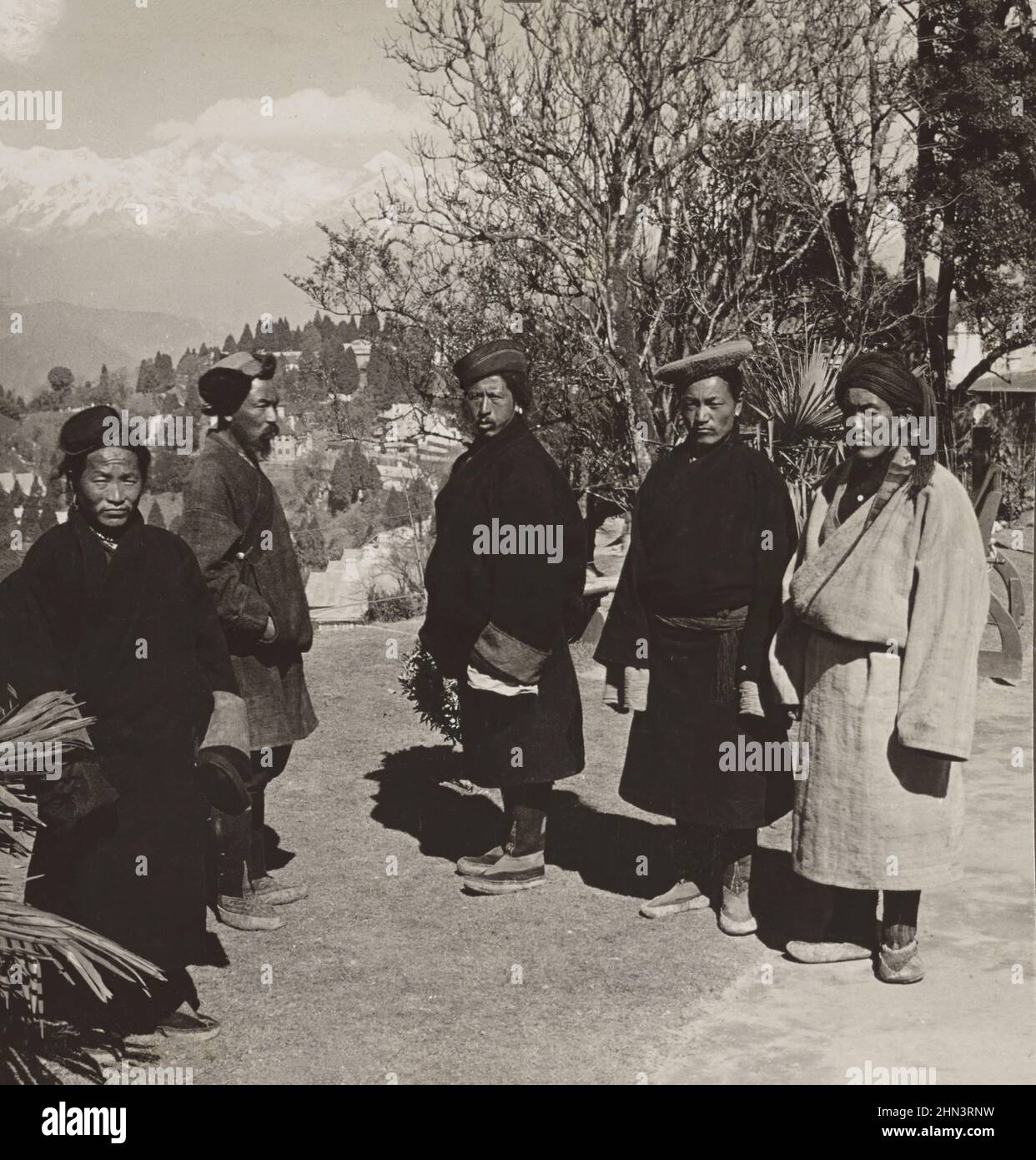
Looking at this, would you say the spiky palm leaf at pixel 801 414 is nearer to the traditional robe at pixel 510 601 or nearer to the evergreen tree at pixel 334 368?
the evergreen tree at pixel 334 368

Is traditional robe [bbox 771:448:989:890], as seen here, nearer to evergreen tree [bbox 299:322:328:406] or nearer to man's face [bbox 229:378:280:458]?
man's face [bbox 229:378:280:458]

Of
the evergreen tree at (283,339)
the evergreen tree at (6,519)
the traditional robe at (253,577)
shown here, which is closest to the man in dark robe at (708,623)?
the traditional robe at (253,577)

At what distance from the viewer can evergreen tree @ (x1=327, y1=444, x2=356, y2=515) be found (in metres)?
18.6

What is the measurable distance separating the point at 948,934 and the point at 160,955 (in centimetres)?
254

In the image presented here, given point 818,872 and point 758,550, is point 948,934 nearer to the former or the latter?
point 818,872

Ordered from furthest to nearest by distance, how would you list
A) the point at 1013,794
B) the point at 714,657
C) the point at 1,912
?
the point at 1013,794, the point at 714,657, the point at 1,912

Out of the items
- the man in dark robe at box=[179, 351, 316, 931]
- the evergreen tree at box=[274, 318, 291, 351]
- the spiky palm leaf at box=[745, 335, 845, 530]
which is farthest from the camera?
the evergreen tree at box=[274, 318, 291, 351]

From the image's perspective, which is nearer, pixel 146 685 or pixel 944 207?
pixel 146 685

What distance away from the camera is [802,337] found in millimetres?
10000

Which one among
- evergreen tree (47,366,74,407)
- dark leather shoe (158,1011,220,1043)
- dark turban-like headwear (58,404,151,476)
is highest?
evergreen tree (47,366,74,407)

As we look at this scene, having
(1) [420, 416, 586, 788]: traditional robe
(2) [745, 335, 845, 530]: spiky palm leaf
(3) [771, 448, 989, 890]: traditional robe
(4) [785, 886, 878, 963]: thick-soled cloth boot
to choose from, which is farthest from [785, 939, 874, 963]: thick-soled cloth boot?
(2) [745, 335, 845, 530]: spiky palm leaf

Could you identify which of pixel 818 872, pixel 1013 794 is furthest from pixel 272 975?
pixel 1013 794

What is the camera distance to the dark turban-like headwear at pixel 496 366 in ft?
16.3

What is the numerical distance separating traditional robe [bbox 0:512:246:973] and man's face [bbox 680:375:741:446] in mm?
1770
